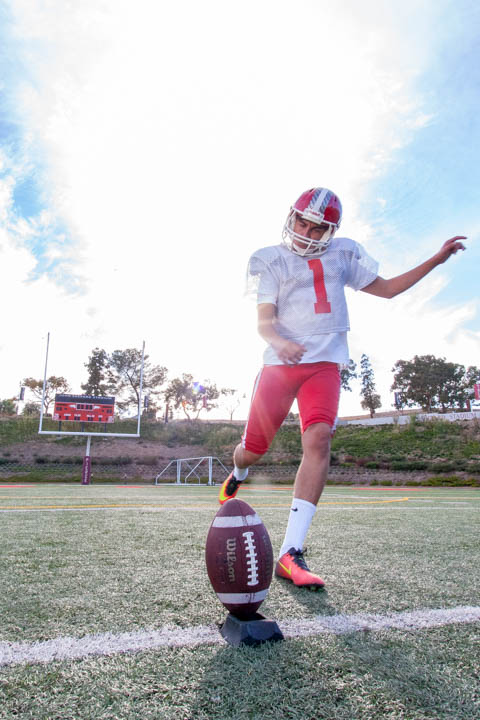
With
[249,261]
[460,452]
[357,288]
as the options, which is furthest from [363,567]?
[460,452]

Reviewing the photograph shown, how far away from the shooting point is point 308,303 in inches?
96.7

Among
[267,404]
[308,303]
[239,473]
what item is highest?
[308,303]

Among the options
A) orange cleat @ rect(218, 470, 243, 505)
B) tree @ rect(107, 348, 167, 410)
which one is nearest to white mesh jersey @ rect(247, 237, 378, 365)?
orange cleat @ rect(218, 470, 243, 505)

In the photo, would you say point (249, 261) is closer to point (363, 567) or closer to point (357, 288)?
point (357, 288)

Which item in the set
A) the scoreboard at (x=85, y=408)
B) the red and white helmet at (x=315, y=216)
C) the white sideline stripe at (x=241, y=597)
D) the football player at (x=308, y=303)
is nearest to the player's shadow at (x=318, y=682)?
the white sideline stripe at (x=241, y=597)

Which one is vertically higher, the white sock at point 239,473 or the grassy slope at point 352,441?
the white sock at point 239,473

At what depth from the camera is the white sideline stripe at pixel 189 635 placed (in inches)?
43.9

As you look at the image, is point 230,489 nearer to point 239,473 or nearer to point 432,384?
point 239,473

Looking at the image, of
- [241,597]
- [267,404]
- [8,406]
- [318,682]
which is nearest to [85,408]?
[8,406]

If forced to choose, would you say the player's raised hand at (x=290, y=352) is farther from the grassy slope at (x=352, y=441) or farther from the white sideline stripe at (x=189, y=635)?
the grassy slope at (x=352, y=441)

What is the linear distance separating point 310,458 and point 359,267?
1095mm

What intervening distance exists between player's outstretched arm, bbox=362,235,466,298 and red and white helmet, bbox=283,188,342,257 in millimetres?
398

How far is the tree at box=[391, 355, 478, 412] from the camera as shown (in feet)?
182

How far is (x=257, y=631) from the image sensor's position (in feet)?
3.91
